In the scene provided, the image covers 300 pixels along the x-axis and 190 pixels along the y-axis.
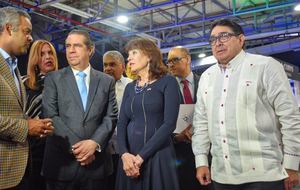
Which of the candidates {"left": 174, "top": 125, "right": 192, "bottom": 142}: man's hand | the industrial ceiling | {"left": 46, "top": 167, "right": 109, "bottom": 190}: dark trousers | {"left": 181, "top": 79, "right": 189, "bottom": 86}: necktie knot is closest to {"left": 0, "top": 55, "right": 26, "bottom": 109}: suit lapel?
{"left": 46, "top": 167, "right": 109, "bottom": 190}: dark trousers

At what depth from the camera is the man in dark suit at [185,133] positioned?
2686mm

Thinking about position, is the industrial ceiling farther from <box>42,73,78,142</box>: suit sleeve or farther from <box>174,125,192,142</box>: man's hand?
<box>42,73,78,142</box>: suit sleeve

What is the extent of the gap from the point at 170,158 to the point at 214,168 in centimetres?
29

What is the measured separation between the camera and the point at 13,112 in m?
1.71

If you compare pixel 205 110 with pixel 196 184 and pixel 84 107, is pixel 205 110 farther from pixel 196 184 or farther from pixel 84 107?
pixel 196 184

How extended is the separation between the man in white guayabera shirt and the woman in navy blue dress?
23 cm

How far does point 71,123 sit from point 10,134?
47 cm

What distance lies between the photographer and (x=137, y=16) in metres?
8.27

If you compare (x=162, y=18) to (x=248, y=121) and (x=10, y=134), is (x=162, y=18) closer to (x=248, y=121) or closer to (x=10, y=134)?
(x=248, y=121)

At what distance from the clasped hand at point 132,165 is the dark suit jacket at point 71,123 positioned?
20cm

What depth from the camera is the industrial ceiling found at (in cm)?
667

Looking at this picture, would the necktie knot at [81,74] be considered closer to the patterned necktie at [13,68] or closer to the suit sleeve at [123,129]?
the suit sleeve at [123,129]

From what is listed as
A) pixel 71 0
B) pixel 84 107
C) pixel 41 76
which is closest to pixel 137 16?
pixel 71 0

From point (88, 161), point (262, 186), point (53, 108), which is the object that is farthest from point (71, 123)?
point (262, 186)
